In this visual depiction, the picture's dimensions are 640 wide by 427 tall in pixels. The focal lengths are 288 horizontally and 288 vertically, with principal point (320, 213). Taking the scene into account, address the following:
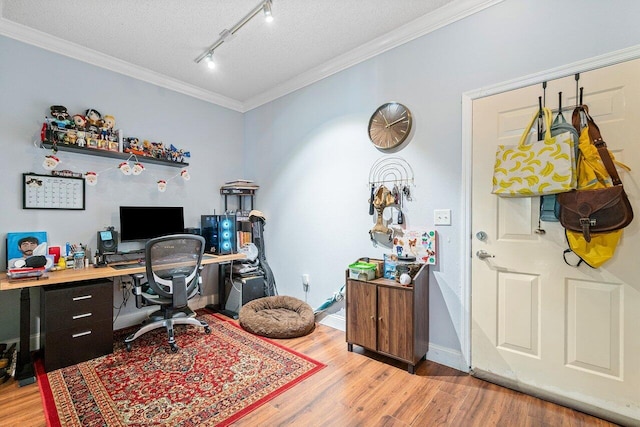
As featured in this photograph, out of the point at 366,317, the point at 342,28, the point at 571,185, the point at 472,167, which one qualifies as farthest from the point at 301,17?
the point at 366,317

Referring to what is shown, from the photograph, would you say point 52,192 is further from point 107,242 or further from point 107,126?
point 107,126

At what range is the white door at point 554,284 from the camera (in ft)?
5.28

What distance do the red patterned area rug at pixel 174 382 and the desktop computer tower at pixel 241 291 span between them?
25.2 inches

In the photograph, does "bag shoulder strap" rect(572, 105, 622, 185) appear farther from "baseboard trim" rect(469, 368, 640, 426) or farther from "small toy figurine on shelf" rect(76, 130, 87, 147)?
"small toy figurine on shelf" rect(76, 130, 87, 147)

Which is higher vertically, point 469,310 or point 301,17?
point 301,17

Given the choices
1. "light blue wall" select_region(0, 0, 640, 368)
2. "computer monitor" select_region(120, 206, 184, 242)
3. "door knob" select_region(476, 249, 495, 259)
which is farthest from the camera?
"computer monitor" select_region(120, 206, 184, 242)

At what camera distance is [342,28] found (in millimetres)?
2447

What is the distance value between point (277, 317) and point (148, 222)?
170 centimetres

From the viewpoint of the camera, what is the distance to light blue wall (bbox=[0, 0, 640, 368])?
1.95 m

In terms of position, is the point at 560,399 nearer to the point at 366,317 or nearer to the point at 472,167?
the point at 366,317

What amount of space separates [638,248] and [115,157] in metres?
4.16

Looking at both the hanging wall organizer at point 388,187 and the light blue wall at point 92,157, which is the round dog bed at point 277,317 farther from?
the light blue wall at point 92,157

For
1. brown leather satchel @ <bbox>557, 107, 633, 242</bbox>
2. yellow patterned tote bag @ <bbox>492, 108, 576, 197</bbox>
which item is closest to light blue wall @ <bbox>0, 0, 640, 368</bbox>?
yellow patterned tote bag @ <bbox>492, 108, 576, 197</bbox>

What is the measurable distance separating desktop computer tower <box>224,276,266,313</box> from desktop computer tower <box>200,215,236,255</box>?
1.25 ft
